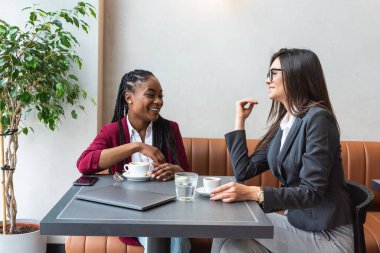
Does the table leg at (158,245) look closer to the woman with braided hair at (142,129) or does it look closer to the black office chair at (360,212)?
the woman with braided hair at (142,129)

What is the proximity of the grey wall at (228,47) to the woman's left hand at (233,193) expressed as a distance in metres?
1.53

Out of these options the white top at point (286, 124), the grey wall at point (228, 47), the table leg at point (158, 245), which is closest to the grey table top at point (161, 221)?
the table leg at point (158, 245)

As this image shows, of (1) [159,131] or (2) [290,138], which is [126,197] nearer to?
(2) [290,138]

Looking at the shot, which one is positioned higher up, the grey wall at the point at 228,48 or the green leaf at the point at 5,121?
the grey wall at the point at 228,48

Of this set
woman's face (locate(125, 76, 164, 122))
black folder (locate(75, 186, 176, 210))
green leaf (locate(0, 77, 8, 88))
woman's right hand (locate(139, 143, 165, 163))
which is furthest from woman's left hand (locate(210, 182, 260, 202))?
green leaf (locate(0, 77, 8, 88))

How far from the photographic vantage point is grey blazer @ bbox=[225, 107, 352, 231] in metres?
1.44

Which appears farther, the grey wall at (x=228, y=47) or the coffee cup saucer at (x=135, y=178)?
the grey wall at (x=228, y=47)

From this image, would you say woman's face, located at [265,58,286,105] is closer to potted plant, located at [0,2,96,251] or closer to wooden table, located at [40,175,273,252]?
wooden table, located at [40,175,273,252]

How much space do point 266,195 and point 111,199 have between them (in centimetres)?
52

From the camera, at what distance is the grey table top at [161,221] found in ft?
3.63

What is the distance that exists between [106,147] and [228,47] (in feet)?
4.15

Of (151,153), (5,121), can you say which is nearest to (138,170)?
(151,153)

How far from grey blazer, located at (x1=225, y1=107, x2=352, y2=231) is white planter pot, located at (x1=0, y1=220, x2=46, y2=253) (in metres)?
1.53

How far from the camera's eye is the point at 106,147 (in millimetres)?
2027
